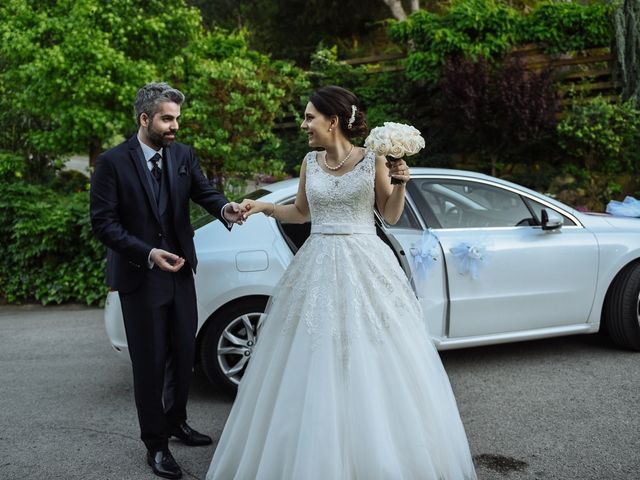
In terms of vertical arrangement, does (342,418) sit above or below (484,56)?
below

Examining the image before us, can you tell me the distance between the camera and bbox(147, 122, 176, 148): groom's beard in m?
3.53

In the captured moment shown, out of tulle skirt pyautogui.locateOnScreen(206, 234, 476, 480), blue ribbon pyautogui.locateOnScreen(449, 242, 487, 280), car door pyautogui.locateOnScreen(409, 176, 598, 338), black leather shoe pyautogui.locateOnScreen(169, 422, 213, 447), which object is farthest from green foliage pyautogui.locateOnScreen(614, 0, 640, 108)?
black leather shoe pyautogui.locateOnScreen(169, 422, 213, 447)

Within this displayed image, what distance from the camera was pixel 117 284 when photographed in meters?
3.54

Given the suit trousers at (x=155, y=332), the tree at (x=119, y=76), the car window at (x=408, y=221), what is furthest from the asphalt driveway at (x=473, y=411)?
the tree at (x=119, y=76)

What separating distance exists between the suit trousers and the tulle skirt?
1.49 feet

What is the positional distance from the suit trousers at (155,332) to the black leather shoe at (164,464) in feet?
0.12

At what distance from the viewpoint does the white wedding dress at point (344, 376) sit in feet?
9.68

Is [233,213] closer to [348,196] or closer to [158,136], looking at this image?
[158,136]

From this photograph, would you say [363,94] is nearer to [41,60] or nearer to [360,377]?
[41,60]

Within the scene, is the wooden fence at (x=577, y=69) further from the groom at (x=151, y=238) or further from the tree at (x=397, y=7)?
the groom at (x=151, y=238)

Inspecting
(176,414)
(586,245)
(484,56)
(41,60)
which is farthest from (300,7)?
(176,414)

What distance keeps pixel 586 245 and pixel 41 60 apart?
6.97 metres

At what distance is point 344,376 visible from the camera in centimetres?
305

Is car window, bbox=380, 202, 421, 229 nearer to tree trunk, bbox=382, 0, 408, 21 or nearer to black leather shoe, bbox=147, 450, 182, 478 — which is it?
black leather shoe, bbox=147, 450, 182, 478
